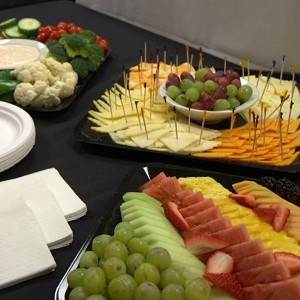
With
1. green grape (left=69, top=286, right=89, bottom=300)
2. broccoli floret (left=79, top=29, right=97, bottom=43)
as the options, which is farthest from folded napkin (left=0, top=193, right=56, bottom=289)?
broccoli floret (left=79, top=29, right=97, bottom=43)

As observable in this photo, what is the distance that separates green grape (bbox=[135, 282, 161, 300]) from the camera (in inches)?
33.5

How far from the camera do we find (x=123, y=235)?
1.00 meters

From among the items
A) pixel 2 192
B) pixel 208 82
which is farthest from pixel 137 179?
pixel 208 82

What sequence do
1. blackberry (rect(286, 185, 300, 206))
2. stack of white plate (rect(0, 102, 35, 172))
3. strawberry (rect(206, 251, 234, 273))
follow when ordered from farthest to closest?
stack of white plate (rect(0, 102, 35, 172))
blackberry (rect(286, 185, 300, 206))
strawberry (rect(206, 251, 234, 273))

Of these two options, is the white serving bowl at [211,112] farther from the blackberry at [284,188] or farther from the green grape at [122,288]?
the green grape at [122,288]

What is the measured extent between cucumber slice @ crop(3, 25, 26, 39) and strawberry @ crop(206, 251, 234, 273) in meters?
1.78

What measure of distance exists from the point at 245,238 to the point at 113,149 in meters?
0.63

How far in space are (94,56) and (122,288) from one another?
4.55ft

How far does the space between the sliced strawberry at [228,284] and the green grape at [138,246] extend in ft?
0.44

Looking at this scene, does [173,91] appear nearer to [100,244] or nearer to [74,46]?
[74,46]

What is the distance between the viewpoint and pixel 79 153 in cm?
153

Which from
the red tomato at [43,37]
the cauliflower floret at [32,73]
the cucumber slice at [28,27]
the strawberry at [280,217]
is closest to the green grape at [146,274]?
the strawberry at [280,217]

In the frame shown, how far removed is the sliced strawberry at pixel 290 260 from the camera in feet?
3.08

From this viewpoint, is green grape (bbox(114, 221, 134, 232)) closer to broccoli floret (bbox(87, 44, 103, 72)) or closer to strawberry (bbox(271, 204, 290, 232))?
strawberry (bbox(271, 204, 290, 232))
